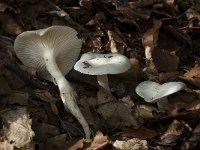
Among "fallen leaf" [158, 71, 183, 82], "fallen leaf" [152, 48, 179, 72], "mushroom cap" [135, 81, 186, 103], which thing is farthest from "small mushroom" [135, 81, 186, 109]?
"fallen leaf" [152, 48, 179, 72]

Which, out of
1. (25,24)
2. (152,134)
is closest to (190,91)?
(152,134)

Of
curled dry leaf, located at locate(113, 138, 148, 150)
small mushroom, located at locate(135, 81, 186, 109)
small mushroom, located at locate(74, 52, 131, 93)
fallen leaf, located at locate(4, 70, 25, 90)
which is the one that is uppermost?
small mushroom, located at locate(74, 52, 131, 93)

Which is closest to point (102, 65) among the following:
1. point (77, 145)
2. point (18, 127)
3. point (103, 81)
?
point (103, 81)

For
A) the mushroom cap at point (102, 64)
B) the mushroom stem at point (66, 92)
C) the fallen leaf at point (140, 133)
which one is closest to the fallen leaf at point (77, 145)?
the mushroom stem at point (66, 92)

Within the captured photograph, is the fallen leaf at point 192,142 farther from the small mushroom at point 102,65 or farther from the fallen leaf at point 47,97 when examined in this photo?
the fallen leaf at point 47,97

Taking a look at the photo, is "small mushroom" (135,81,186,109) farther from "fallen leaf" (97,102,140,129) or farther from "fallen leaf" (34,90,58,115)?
"fallen leaf" (34,90,58,115)

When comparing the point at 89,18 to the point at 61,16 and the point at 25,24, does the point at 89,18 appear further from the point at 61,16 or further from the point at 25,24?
the point at 25,24
